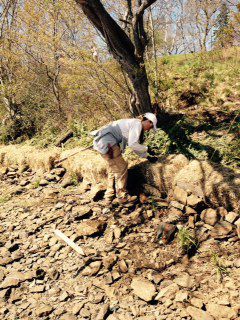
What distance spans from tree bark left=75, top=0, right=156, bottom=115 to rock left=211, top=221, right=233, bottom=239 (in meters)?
2.79

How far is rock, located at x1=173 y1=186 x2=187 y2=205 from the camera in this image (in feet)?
14.1

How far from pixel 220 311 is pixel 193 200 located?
1.70m

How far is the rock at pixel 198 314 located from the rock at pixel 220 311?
0.05 m

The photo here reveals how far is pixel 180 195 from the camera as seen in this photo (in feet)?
14.3

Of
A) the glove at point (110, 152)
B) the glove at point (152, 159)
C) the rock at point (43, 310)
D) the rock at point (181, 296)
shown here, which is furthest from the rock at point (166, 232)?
the rock at point (43, 310)

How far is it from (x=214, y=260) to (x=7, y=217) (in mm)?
3878

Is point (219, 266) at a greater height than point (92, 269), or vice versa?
point (92, 269)

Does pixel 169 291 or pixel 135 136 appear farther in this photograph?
pixel 135 136

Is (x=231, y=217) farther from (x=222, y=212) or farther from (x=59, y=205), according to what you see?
(x=59, y=205)

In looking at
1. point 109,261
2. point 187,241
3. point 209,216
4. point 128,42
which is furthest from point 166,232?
Answer: point 128,42

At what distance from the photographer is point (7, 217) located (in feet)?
16.9

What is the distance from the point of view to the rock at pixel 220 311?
265cm

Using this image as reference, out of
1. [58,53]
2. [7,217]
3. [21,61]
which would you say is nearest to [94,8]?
[58,53]

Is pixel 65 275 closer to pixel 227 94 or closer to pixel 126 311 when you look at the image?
pixel 126 311
